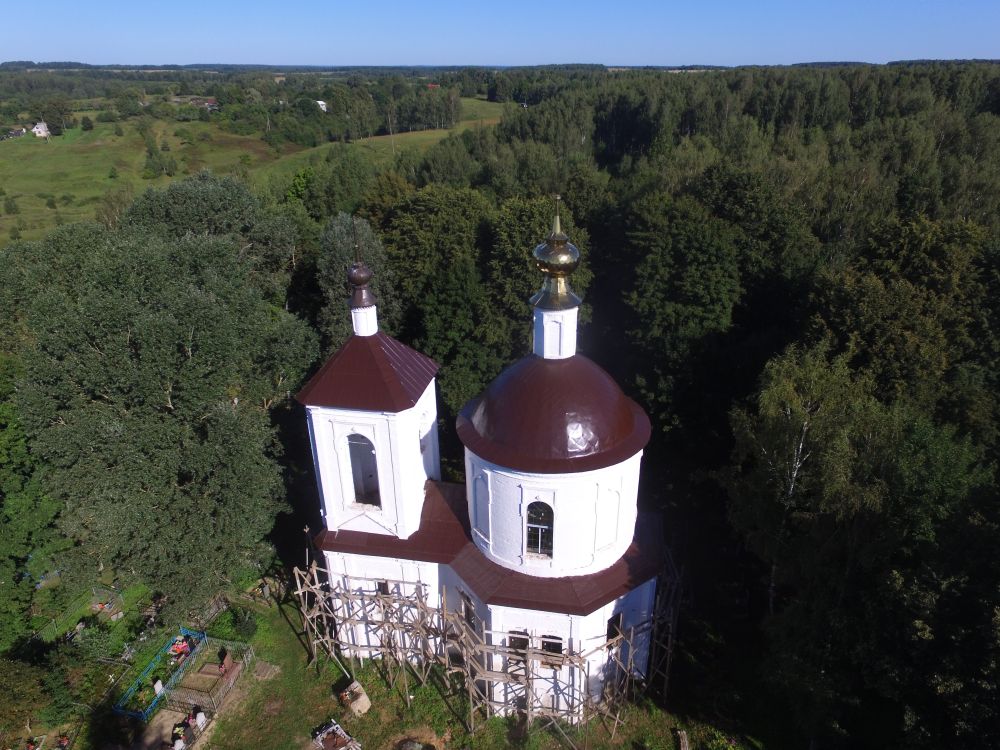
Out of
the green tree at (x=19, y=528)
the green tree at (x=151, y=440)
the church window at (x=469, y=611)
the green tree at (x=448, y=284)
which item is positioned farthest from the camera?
the green tree at (x=448, y=284)

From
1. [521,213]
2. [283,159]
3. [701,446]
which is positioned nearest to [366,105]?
[283,159]

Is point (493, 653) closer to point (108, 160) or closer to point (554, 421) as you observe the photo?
point (554, 421)

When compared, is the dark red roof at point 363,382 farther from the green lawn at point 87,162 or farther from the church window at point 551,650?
the green lawn at point 87,162

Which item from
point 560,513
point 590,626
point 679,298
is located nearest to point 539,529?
point 560,513

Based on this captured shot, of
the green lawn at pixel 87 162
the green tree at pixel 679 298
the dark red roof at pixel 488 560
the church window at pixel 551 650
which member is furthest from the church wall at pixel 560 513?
the green lawn at pixel 87 162

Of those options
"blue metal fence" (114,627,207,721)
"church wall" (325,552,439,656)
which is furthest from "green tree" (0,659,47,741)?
"church wall" (325,552,439,656)

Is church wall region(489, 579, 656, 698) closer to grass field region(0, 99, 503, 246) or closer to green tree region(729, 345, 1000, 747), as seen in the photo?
green tree region(729, 345, 1000, 747)
